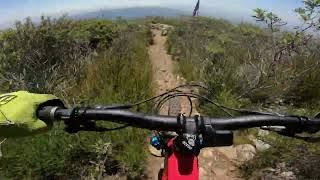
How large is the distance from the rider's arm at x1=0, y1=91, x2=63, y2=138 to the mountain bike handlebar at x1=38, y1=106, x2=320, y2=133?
4 cm

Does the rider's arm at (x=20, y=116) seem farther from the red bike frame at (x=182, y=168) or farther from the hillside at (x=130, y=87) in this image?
the red bike frame at (x=182, y=168)

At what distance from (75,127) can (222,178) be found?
2.79 meters

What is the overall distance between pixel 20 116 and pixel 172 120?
63 cm

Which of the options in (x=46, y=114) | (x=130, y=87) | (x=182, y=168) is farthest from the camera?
(x=130, y=87)

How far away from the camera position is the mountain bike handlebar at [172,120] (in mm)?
1562

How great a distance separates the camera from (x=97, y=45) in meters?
10.3

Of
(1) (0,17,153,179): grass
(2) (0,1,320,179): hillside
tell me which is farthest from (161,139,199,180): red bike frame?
(1) (0,17,153,179): grass

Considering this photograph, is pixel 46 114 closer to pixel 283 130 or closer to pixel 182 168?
pixel 182 168

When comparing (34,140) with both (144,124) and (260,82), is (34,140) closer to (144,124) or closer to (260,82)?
(144,124)

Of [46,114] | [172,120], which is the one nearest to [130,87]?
[46,114]

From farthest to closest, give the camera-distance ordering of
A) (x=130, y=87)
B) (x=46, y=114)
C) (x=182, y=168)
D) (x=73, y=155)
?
1. (x=130, y=87)
2. (x=73, y=155)
3. (x=46, y=114)
4. (x=182, y=168)

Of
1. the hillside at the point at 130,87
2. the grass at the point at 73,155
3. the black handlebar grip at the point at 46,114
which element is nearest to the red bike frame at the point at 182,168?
the hillside at the point at 130,87

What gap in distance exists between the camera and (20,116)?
1.62 meters

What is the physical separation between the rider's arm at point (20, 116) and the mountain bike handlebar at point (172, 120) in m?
0.04
